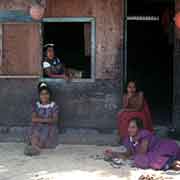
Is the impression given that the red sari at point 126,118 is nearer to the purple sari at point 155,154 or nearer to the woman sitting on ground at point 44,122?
the woman sitting on ground at point 44,122

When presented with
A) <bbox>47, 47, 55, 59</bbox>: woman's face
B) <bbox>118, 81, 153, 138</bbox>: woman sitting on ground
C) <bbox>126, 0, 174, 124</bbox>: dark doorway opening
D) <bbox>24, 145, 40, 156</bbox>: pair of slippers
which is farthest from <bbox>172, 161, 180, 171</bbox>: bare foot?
<bbox>126, 0, 174, 124</bbox>: dark doorway opening

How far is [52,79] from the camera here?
867 cm

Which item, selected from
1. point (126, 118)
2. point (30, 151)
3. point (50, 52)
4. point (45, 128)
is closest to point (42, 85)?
point (50, 52)

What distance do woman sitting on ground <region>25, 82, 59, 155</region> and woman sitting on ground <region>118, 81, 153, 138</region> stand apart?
38.2 inches

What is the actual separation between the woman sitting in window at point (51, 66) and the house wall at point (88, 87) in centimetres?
12

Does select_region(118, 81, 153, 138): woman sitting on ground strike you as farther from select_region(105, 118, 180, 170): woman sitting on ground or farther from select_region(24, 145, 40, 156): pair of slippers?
select_region(24, 145, 40, 156): pair of slippers

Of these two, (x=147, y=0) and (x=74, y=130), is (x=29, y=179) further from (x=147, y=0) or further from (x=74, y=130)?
(x=147, y=0)

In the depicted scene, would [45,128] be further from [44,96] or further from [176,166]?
[176,166]

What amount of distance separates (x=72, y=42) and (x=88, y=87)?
87 cm

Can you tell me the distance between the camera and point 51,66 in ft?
28.5

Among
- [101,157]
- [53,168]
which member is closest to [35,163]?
[53,168]

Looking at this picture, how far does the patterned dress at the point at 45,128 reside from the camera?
319 inches

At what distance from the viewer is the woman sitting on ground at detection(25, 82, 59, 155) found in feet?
26.5

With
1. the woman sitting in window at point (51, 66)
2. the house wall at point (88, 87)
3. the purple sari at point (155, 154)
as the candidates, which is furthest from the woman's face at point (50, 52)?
the purple sari at point (155, 154)
